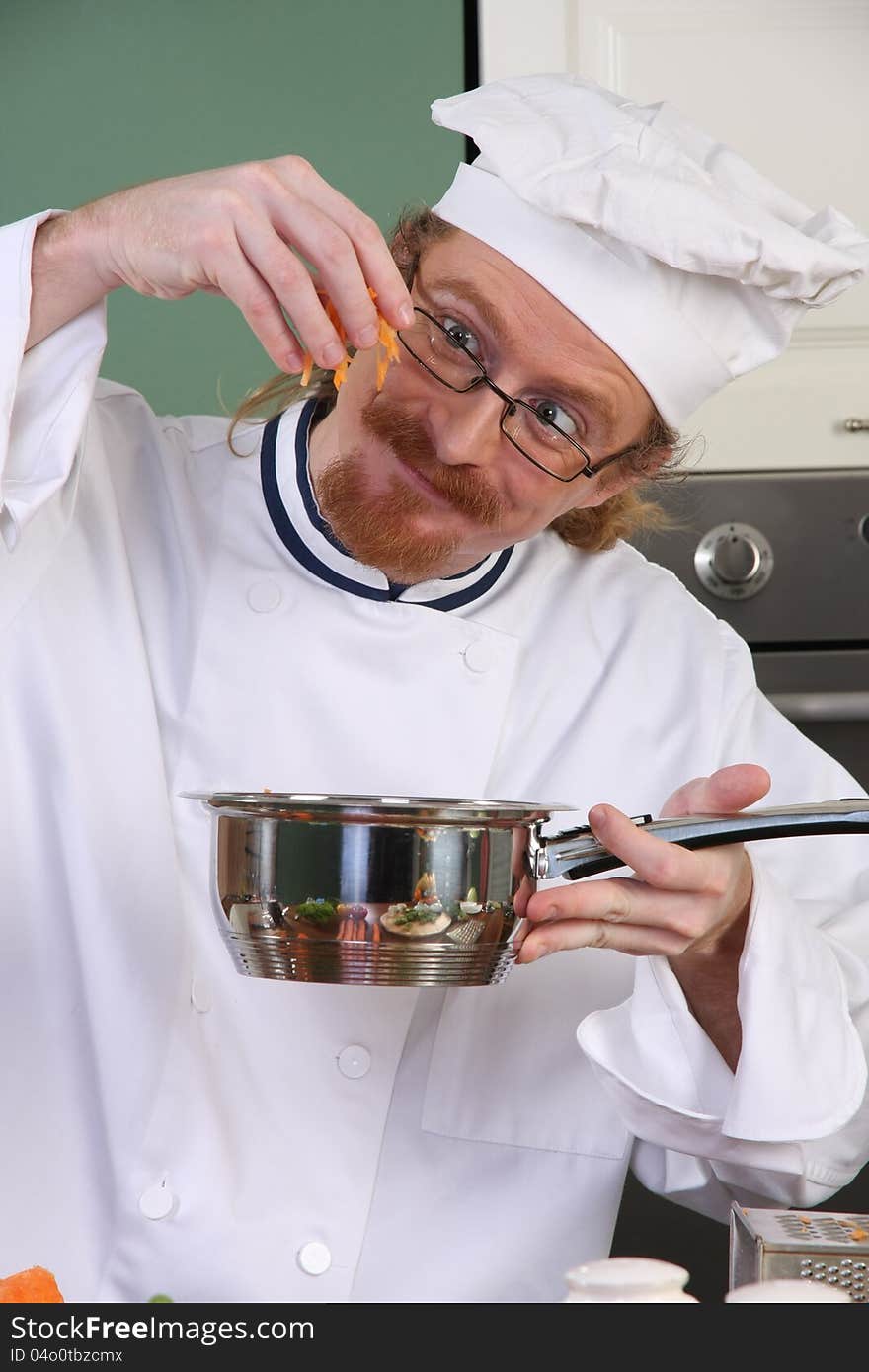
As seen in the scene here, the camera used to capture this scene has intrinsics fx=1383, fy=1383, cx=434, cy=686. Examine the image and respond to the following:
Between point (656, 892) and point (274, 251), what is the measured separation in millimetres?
456

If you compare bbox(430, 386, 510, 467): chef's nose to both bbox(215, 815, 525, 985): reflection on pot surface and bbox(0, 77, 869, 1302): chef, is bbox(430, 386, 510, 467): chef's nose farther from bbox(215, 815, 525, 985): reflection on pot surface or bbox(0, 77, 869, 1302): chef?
bbox(215, 815, 525, 985): reflection on pot surface

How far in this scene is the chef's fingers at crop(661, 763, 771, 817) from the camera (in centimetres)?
83

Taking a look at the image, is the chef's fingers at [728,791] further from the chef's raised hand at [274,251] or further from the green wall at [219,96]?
the green wall at [219,96]

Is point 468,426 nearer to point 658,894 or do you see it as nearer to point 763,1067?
point 658,894

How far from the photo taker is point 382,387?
115cm

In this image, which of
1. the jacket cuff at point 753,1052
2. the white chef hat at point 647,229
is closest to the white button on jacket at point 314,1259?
the jacket cuff at point 753,1052

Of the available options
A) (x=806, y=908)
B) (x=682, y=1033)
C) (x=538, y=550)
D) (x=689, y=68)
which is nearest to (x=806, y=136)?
(x=689, y=68)

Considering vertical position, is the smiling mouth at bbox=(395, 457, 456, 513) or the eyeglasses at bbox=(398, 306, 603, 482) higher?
the eyeglasses at bbox=(398, 306, 603, 482)

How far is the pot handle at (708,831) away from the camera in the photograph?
787 mm

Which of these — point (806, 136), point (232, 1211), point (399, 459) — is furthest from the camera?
point (806, 136)

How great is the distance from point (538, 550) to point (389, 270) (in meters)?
0.54

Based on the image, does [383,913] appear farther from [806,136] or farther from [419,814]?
[806,136]

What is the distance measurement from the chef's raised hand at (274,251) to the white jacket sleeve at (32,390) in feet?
0.24

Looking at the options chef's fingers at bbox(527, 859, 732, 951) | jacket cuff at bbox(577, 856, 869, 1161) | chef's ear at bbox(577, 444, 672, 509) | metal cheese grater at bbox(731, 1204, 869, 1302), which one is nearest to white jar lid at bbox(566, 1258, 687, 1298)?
metal cheese grater at bbox(731, 1204, 869, 1302)
